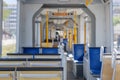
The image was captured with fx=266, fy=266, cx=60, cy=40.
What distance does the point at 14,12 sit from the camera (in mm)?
6793

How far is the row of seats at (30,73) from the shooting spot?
2500 mm

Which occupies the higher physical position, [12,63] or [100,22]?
[100,22]

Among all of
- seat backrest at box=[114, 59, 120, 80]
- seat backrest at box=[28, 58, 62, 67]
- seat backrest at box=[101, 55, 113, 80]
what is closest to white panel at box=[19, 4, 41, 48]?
seat backrest at box=[101, 55, 113, 80]

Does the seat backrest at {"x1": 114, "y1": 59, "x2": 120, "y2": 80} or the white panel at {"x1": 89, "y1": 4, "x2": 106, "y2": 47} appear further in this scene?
the white panel at {"x1": 89, "y1": 4, "x2": 106, "y2": 47}

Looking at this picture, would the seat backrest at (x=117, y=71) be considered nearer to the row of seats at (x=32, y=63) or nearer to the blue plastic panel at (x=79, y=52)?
the row of seats at (x=32, y=63)

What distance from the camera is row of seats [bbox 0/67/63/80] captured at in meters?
2.50

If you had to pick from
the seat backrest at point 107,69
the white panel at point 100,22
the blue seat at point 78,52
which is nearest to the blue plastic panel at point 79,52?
the blue seat at point 78,52

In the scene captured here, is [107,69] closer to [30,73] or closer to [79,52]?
[30,73]

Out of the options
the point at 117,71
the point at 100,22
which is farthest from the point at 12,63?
the point at 100,22

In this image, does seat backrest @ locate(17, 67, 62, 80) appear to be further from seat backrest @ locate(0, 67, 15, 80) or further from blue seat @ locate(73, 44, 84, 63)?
blue seat @ locate(73, 44, 84, 63)

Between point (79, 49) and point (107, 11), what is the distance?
1.94 meters

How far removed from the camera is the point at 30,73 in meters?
2.53

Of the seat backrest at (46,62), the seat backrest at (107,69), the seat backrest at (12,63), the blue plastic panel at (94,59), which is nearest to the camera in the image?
the seat backrest at (46,62)

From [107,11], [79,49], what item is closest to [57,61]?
[107,11]
